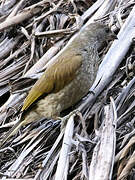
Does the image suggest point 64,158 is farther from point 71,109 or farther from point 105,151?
point 71,109

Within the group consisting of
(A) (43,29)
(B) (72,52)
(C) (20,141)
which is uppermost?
(A) (43,29)

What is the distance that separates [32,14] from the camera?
6.71m

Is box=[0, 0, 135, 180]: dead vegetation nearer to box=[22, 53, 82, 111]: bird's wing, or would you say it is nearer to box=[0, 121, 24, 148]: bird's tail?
box=[0, 121, 24, 148]: bird's tail

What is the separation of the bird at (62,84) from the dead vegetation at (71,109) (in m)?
0.10

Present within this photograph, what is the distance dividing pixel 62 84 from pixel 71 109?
1.12 ft

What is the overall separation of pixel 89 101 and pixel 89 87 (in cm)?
16

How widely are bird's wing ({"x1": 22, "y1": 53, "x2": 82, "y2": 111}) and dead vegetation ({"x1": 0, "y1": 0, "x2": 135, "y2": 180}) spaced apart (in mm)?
258

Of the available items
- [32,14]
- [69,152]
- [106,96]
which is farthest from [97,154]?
[32,14]

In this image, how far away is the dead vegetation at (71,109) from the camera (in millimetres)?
4039

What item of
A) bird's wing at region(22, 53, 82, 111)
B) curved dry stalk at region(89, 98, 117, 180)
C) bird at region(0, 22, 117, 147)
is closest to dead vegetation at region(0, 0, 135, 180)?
curved dry stalk at region(89, 98, 117, 180)

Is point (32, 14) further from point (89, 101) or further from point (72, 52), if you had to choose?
point (89, 101)

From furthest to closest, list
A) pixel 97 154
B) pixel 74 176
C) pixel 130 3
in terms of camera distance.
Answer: pixel 130 3 < pixel 74 176 < pixel 97 154

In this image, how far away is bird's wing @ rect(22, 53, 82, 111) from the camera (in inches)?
210

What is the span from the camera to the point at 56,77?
539 cm
